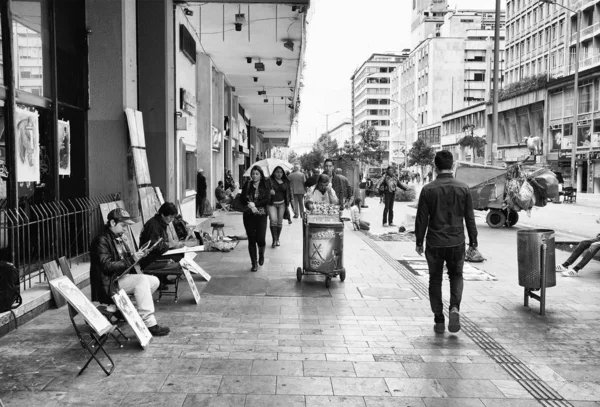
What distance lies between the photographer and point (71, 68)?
31.7ft

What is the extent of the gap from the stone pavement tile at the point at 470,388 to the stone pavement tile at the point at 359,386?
48 centimetres

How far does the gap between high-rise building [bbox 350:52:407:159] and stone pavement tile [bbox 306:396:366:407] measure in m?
135

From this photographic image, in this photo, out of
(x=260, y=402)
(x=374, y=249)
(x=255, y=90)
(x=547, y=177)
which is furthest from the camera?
(x=255, y=90)

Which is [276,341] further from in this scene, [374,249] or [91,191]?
[374,249]

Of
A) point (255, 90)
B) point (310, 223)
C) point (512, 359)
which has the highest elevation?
point (255, 90)

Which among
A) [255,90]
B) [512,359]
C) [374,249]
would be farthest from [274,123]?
[512,359]

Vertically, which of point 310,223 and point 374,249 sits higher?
point 310,223

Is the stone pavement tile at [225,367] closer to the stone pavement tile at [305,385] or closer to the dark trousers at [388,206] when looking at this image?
the stone pavement tile at [305,385]

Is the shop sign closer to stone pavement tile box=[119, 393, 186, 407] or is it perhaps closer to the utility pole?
the utility pole

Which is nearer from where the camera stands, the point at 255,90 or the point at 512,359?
the point at 512,359

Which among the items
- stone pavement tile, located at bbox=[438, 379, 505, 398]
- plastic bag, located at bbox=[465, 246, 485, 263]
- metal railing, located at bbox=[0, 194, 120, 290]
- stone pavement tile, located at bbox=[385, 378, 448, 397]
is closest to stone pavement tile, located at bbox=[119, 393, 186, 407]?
stone pavement tile, located at bbox=[385, 378, 448, 397]

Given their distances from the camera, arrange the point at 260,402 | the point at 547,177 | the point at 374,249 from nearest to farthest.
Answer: the point at 260,402
the point at 374,249
the point at 547,177

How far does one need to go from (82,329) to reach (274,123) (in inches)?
1658

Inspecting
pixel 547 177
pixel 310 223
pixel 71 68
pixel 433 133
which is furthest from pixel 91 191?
pixel 433 133
